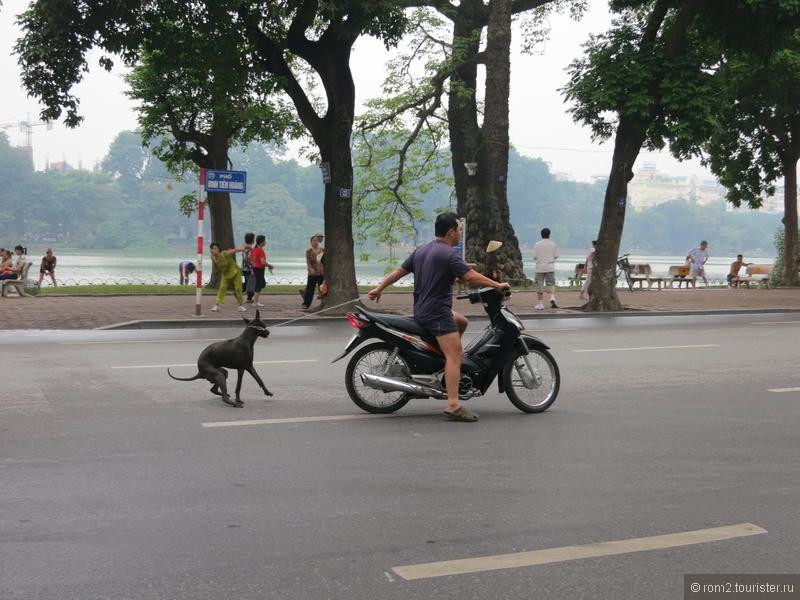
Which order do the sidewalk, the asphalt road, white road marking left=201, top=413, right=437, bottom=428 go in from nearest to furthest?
the asphalt road, white road marking left=201, top=413, right=437, bottom=428, the sidewalk

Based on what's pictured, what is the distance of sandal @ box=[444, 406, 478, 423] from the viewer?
25.2 feet

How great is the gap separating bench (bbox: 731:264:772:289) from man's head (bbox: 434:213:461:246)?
3120cm

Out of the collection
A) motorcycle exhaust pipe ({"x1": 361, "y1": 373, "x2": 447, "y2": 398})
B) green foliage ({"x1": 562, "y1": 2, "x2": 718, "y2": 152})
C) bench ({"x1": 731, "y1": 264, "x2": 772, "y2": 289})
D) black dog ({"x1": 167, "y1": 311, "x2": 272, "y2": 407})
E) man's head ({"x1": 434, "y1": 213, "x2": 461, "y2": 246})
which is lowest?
bench ({"x1": 731, "y1": 264, "x2": 772, "y2": 289})

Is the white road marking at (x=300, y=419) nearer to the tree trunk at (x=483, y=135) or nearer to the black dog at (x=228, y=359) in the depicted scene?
the black dog at (x=228, y=359)

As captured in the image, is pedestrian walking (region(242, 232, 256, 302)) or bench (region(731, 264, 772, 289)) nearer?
pedestrian walking (region(242, 232, 256, 302))

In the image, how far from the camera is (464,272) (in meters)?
7.55

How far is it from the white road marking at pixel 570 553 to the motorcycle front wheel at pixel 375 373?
350 centimetres

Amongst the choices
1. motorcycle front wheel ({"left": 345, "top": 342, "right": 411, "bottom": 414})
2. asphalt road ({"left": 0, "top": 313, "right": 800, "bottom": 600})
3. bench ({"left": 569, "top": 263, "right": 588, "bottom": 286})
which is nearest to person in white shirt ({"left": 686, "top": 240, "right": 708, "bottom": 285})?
bench ({"left": 569, "top": 263, "right": 588, "bottom": 286})

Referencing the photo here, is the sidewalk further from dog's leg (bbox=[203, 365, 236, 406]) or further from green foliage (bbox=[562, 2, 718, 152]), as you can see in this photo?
dog's leg (bbox=[203, 365, 236, 406])

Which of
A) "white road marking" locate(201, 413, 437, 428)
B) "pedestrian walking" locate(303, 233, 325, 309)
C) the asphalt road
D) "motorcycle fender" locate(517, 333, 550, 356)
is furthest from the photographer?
"pedestrian walking" locate(303, 233, 325, 309)

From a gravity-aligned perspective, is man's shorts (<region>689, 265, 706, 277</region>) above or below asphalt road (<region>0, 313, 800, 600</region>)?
above

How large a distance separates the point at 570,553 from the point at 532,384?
3931mm

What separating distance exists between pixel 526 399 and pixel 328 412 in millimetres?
1706

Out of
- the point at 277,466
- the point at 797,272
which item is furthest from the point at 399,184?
the point at 277,466
